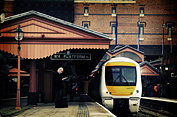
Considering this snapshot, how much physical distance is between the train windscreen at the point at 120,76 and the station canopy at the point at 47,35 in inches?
57.0

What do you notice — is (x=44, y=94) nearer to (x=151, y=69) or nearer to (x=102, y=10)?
(x=151, y=69)

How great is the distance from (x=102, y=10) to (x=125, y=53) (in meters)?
13.3

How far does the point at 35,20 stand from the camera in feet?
55.4

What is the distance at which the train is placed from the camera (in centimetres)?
1577

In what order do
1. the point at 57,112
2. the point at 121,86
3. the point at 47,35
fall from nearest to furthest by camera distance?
the point at 57,112 < the point at 121,86 < the point at 47,35

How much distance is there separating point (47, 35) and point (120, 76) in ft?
15.6

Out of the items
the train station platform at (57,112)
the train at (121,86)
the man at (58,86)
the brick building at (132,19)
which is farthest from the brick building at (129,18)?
the train station platform at (57,112)

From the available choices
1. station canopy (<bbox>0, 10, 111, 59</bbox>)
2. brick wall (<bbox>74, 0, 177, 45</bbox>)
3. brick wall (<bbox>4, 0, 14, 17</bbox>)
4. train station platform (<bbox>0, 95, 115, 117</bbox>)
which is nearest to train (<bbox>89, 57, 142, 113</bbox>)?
station canopy (<bbox>0, 10, 111, 59</bbox>)

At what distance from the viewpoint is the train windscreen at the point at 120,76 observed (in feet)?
52.9

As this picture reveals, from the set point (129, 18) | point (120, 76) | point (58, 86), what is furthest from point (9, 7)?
point (58, 86)

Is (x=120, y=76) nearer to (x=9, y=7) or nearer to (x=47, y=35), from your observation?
(x=47, y=35)

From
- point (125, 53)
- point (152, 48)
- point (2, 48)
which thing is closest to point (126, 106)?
point (2, 48)

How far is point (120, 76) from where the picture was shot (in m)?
16.4

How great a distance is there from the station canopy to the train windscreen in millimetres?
1449
